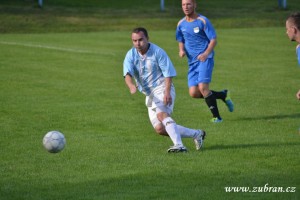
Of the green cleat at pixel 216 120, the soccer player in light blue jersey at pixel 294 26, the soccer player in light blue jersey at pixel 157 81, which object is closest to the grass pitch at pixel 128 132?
the green cleat at pixel 216 120

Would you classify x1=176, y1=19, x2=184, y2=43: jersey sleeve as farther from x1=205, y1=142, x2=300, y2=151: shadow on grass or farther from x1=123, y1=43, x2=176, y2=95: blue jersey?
x1=205, y1=142, x2=300, y2=151: shadow on grass

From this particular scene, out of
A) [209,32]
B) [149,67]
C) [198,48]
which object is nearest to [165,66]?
[149,67]

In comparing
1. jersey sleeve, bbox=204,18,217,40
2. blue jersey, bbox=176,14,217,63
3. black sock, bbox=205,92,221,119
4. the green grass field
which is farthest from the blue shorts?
the green grass field

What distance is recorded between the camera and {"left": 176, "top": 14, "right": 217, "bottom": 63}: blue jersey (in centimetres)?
1356

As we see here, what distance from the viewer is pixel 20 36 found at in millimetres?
31125

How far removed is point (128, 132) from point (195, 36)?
2393 millimetres

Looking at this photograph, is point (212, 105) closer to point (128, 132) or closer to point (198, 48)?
point (198, 48)

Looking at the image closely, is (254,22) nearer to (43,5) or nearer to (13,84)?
(43,5)

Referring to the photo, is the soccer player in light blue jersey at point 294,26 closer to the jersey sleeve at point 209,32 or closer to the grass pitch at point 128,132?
the grass pitch at point 128,132

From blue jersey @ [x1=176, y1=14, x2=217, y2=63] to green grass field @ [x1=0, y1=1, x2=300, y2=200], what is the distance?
1193mm

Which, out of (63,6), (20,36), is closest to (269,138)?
(20,36)

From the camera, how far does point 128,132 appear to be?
12344 mm

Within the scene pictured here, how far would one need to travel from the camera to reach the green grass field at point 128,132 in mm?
8664

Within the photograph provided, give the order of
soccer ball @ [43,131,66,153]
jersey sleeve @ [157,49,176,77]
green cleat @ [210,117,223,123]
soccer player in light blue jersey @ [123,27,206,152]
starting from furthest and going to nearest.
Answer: green cleat @ [210,117,223,123], jersey sleeve @ [157,49,176,77], soccer player in light blue jersey @ [123,27,206,152], soccer ball @ [43,131,66,153]
